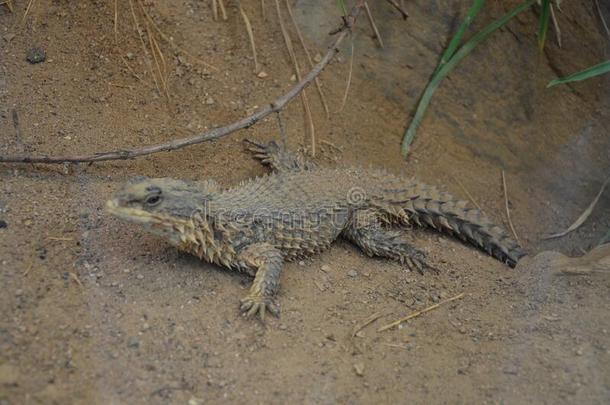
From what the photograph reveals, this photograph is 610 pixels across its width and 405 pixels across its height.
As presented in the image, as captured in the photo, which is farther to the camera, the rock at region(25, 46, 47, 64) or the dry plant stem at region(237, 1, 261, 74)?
the dry plant stem at region(237, 1, 261, 74)

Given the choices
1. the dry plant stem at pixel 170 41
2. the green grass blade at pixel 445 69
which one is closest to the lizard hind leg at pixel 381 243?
the green grass blade at pixel 445 69

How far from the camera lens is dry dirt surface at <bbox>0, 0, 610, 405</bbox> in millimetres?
3127

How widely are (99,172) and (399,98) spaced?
2.85 meters

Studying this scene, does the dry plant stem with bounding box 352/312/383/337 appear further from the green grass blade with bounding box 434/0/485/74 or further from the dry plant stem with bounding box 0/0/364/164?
the green grass blade with bounding box 434/0/485/74

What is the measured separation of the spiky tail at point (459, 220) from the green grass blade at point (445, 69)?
0.79m

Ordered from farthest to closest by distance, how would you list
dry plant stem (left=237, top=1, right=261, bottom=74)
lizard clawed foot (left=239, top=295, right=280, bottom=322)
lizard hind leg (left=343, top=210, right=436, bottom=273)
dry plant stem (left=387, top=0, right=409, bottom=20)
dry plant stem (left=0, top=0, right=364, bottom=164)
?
dry plant stem (left=387, top=0, right=409, bottom=20)
dry plant stem (left=237, top=1, right=261, bottom=74)
lizard hind leg (left=343, top=210, right=436, bottom=273)
dry plant stem (left=0, top=0, right=364, bottom=164)
lizard clawed foot (left=239, top=295, right=280, bottom=322)

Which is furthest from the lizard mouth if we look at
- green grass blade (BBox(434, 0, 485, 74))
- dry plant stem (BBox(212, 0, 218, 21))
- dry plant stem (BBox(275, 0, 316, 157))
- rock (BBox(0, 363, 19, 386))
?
green grass blade (BBox(434, 0, 485, 74))

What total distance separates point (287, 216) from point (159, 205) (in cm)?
98

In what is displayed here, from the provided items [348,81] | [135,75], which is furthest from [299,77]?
[135,75]

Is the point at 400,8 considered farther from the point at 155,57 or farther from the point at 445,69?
the point at 155,57

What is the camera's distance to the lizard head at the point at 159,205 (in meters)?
3.64

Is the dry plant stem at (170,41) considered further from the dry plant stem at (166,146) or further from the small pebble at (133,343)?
the small pebble at (133,343)

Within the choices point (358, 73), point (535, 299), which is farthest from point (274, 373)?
point (358, 73)

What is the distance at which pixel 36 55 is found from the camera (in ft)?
15.7
